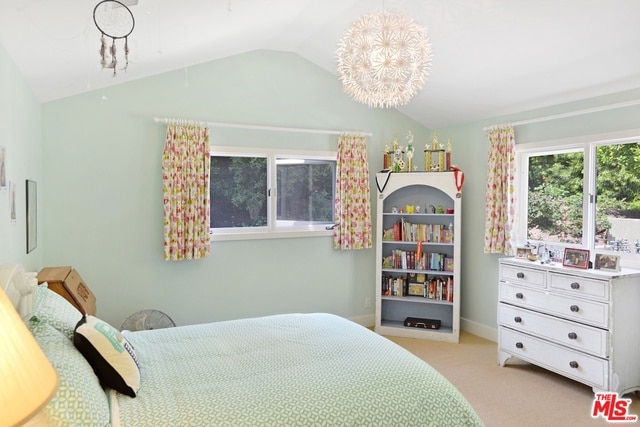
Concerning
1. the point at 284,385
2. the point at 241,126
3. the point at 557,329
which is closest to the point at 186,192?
the point at 241,126

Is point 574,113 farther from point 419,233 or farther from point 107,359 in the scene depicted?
point 107,359

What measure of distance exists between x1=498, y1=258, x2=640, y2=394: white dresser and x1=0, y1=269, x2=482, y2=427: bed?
5.52ft

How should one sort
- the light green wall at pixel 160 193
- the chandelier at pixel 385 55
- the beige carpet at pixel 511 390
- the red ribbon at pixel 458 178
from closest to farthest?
the chandelier at pixel 385 55 → the beige carpet at pixel 511 390 → the light green wall at pixel 160 193 → the red ribbon at pixel 458 178

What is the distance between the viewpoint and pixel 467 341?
4316mm

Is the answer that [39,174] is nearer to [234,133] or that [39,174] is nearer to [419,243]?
[234,133]

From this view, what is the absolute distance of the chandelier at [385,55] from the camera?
2.10 metres

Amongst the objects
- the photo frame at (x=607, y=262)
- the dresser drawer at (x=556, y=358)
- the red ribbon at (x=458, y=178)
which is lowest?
the dresser drawer at (x=556, y=358)

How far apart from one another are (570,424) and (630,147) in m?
2.08

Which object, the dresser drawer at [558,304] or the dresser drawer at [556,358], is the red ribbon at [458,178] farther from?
the dresser drawer at [556,358]

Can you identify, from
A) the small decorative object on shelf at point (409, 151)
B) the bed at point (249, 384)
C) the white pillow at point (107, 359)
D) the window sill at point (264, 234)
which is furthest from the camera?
the small decorative object on shelf at point (409, 151)

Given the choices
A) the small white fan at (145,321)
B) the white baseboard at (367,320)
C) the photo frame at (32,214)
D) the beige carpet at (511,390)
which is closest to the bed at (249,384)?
the photo frame at (32,214)

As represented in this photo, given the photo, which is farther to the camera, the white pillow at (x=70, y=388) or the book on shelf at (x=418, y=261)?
the book on shelf at (x=418, y=261)

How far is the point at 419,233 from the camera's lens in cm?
454

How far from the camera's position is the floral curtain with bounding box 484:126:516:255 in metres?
3.97
